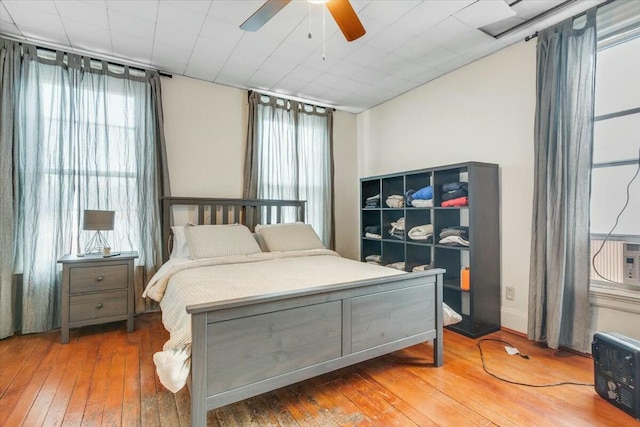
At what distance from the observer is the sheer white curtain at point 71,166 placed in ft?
8.66

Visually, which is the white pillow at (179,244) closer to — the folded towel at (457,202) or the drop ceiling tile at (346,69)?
the drop ceiling tile at (346,69)

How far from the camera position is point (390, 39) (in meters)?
2.68

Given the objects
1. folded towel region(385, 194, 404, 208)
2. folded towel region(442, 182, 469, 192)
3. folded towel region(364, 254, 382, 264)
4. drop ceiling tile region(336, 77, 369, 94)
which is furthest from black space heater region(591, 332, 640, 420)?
drop ceiling tile region(336, 77, 369, 94)

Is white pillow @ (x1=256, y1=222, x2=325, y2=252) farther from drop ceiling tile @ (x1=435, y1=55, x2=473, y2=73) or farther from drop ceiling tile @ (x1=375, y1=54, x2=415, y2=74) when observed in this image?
A: drop ceiling tile @ (x1=435, y1=55, x2=473, y2=73)

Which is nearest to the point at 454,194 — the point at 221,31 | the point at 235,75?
the point at 221,31

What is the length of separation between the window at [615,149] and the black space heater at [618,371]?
28.4 inches

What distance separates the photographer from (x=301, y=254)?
3.09m

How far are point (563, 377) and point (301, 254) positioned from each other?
7.10 ft

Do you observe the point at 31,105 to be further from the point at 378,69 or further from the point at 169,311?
the point at 378,69

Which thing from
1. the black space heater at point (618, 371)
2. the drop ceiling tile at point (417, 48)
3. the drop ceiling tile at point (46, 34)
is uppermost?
the drop ceiling tile at point (46, 34)

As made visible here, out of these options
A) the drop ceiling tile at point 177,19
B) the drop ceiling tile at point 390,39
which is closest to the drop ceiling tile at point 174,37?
the drop ceiling tile at point 177,19

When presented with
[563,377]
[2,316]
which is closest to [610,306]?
[563,377]

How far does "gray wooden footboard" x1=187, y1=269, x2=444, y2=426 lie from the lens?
1.38 m

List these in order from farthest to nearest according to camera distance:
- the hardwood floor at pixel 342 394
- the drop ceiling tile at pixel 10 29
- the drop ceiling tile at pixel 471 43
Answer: the drop ceiling tile at pixel 471 43
the drop ceiling tile at pixel 10 29
the hardwood floor at pixel 342 394
